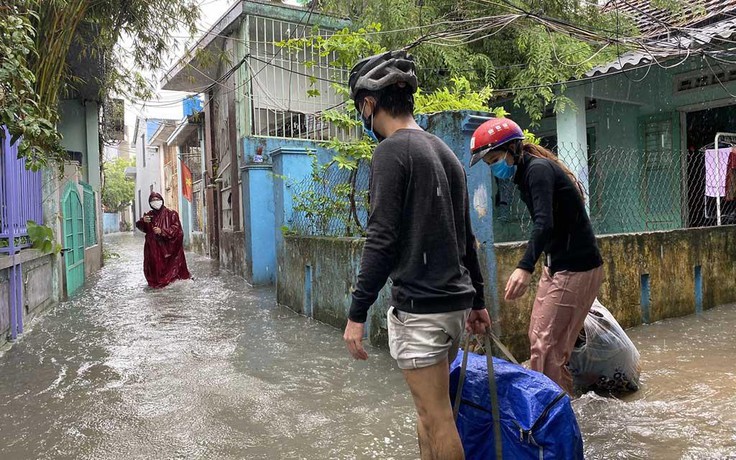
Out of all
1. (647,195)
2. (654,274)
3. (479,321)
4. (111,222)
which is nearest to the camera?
(479,321)

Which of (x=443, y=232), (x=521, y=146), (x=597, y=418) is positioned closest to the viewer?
(x=443, y=232)

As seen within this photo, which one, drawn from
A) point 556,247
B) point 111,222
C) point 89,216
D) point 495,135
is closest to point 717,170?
point 556,247

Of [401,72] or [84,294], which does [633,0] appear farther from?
[84,294]

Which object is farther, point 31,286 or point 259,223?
point 259,223

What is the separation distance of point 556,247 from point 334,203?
3.67 m

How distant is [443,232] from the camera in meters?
1.98

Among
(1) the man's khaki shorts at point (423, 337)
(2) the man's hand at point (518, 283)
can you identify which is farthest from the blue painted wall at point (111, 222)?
(1) the man's khaki shorts at point (423, 337)

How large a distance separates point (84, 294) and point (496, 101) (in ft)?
24.7

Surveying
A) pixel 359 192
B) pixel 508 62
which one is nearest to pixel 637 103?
pixel 508 62

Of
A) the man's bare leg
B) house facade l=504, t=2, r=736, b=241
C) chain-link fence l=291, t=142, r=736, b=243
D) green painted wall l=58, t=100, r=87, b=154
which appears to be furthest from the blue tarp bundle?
green painted wall l=58, t=100, r=87, b=154

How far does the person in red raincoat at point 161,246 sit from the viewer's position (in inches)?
413

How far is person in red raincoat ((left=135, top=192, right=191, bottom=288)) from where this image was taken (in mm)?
10492

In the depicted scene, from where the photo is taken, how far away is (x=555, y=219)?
2910mm

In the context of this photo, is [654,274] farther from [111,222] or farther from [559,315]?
[111,222]
